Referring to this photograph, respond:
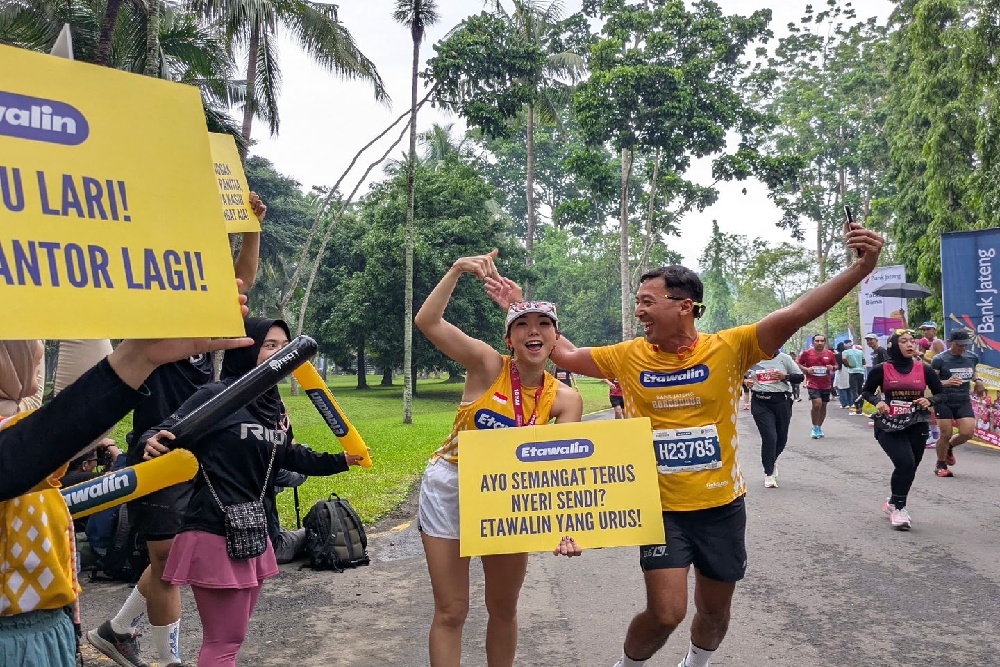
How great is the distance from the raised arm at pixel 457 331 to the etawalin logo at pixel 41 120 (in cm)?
229

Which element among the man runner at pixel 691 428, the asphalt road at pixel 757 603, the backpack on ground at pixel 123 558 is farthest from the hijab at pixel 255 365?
the backpack on ground at pixel 123 558

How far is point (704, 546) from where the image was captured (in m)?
4.09

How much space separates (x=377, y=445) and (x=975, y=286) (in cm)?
1179

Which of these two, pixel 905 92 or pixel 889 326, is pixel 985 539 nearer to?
pixel 889 326

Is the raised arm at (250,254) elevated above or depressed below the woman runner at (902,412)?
above

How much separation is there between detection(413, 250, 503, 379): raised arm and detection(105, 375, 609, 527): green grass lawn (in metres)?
5.27

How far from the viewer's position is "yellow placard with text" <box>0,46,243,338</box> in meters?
1.69

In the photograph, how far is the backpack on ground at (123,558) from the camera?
6449 millimetres

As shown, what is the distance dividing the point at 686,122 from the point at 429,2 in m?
13.0

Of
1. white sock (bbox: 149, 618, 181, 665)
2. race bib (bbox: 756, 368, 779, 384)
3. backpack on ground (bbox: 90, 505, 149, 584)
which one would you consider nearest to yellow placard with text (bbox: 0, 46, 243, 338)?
white sock (bbox: 149, 618, 181, 665)

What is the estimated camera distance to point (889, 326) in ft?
83.1

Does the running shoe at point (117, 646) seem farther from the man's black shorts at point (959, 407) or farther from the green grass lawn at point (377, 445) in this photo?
the man's black shorts at point (959, 407)

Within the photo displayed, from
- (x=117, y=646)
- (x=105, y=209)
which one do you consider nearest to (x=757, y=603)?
(x=117, y=646)

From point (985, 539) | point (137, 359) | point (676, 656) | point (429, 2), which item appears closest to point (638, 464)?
point (676, 656)
